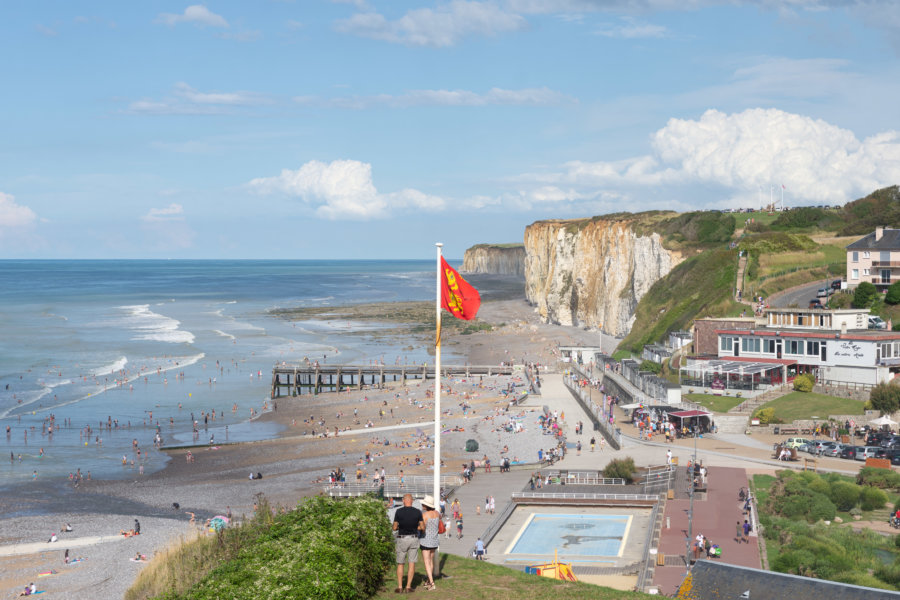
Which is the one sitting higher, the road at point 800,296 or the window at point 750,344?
the road at point 800,296

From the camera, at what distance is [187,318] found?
12925 cm

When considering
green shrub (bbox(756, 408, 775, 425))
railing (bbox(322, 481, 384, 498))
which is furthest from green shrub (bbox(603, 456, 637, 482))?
green shrub (bbox(756, 408, 775, 425))

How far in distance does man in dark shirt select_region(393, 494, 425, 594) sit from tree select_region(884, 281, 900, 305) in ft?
166

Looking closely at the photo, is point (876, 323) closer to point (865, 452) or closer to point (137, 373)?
point (865, 452)

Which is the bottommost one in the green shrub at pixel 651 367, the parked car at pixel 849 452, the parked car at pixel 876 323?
the parked car at pixel 849 452

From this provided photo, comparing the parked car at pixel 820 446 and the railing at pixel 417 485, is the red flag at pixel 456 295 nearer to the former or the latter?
the railing at pixel 417 485

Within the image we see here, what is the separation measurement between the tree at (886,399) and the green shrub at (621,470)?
1435cm

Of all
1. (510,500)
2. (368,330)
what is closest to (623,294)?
(368,330)

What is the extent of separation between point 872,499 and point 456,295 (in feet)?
67.3

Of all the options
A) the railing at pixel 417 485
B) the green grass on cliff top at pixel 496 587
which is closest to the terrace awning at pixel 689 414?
the railing at pixel 417 485

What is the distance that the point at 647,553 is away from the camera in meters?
24.8

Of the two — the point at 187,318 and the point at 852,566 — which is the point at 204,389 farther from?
the point at 187,318

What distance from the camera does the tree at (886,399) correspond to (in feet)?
136

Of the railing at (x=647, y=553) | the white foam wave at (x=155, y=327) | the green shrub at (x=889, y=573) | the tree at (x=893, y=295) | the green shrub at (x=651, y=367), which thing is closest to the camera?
the green shrub at (x=889, y=573)
